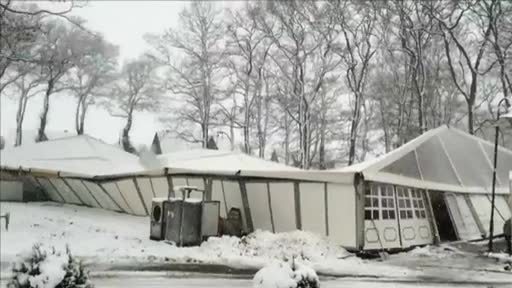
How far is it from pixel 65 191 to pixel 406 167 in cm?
1700

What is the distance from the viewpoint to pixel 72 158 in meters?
25.4

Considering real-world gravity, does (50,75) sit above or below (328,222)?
above

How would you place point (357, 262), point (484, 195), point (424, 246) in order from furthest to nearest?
1. point (484, 195)
2. point (424, 246)
3. point (357, 262)

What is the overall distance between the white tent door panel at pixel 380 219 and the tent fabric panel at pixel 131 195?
9.88 metres

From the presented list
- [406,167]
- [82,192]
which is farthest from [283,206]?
[82,192]

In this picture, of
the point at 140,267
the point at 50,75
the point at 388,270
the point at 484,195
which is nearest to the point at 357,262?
the point at 388,270

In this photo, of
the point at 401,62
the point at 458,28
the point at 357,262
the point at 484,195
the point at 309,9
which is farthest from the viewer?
the point at 401,62

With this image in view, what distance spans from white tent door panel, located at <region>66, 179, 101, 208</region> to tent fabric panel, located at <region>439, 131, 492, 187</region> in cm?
1521

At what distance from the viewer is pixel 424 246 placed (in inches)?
560

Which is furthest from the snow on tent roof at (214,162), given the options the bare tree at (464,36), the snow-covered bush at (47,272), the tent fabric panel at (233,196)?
the snow-covered bush at (47,272)

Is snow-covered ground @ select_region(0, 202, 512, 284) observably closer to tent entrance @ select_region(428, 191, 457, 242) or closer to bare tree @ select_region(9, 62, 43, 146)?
tent entrance @ select_region(428, 191, 457, 242)

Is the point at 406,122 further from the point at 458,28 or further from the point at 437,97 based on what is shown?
the point at 458,28

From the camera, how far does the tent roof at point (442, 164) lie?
44.8 ft

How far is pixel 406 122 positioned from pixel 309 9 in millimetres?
8384
